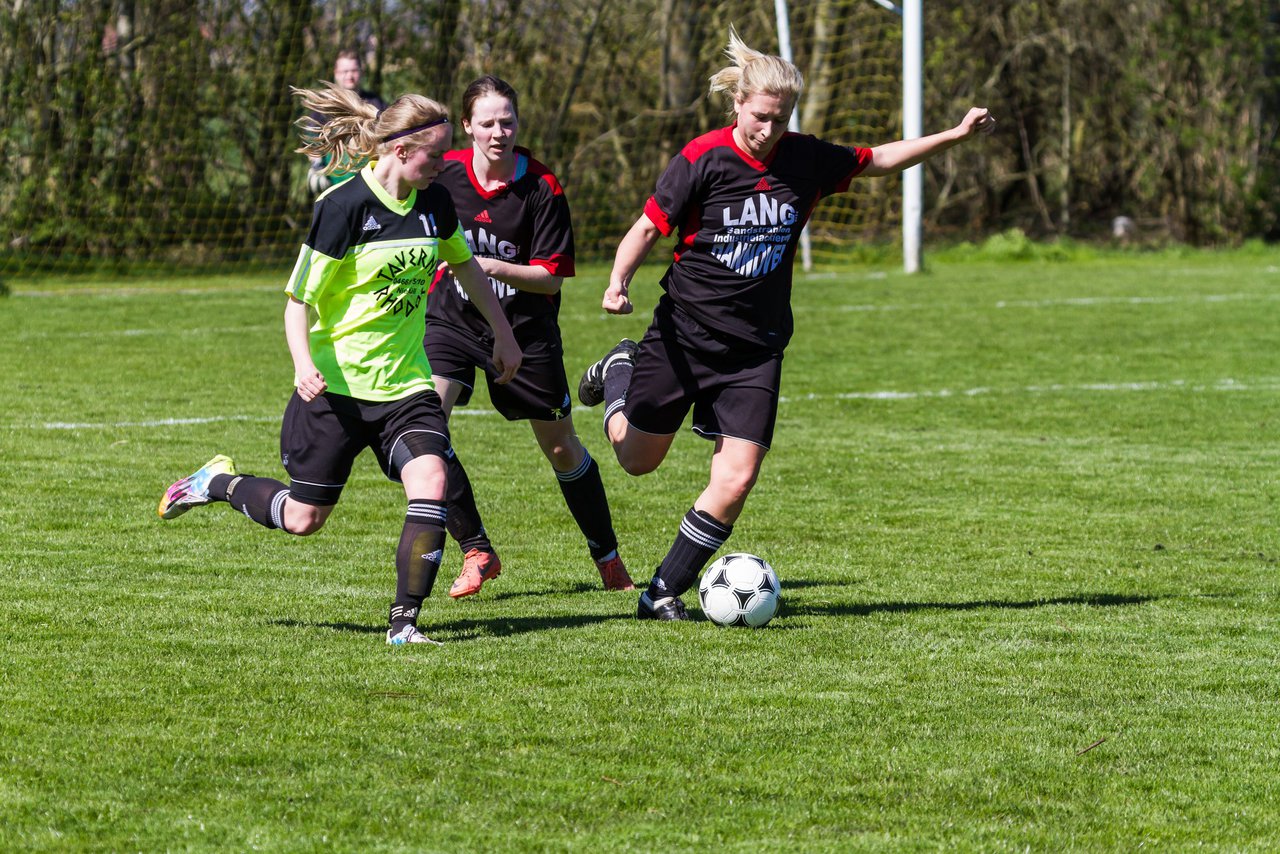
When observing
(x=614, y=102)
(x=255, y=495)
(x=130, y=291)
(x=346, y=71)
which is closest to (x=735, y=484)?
(x=255, y=495)

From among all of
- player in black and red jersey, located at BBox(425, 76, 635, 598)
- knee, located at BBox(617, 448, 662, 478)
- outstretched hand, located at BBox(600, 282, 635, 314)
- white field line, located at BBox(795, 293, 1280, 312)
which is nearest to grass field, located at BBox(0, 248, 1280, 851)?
player in black and red jersey, located at BBox(425, 76, 635, 598)

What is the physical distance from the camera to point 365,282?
5.44 meters

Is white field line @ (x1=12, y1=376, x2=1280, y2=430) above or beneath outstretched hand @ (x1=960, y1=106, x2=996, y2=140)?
beneath

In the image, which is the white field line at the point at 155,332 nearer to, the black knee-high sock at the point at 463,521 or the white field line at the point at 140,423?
the white field line at the point at 140,423

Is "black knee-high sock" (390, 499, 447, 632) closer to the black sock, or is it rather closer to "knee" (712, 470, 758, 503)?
"knee" (712, 470, 758, 503)

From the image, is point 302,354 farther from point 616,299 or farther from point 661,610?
point 661,610

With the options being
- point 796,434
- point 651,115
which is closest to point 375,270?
point 796,434

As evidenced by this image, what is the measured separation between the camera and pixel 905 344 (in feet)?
49.0

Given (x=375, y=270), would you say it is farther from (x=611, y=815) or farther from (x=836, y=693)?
(x=611, y=815)

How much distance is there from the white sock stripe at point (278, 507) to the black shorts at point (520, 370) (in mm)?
Result: 988

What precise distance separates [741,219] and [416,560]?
5.34 feet

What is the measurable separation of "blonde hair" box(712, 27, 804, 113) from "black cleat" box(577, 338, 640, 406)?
1201 mm

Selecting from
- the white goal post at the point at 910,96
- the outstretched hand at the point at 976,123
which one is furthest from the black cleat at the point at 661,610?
the white goal post at the point at 910,96

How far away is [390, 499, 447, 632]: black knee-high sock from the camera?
5.29 meters
